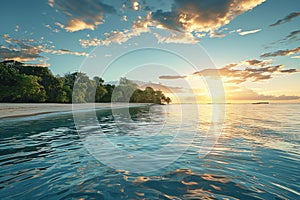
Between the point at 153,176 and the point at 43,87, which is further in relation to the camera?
the point at 43,87

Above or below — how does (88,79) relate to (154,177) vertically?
above

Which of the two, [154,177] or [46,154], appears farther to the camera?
[46,154]

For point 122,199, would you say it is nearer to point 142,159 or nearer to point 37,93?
point 142,159

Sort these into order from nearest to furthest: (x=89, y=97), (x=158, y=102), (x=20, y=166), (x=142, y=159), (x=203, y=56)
A: (x=20, y=166)
(x=142, y=159)
(x=203, y=56)
(x=89, y=97)
(x=158, y=102)

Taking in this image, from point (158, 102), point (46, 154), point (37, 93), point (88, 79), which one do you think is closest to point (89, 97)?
point (88, 79)

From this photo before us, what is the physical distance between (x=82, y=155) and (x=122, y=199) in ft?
12.7

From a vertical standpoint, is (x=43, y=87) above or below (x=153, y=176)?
above

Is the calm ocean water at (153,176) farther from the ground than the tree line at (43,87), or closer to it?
closer to it

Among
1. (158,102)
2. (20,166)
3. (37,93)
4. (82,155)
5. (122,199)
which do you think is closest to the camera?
(122,199)

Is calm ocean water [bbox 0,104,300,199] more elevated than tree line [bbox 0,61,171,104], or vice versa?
tree line [bbox 0,61,171,104]

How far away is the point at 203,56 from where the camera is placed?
9180 millimetres

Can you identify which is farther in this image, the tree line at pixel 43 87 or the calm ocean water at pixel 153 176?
the tree line at pixel 43 87

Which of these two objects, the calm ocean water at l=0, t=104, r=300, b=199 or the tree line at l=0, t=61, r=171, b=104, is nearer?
the calm ocean water at l=0, t=104, r=300, b=199

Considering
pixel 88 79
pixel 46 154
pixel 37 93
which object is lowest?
pixel 46 154
